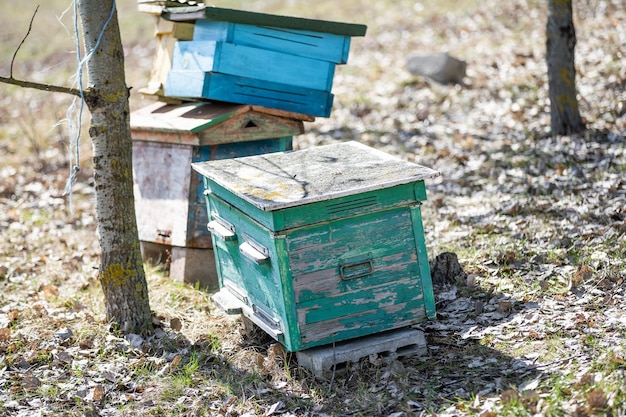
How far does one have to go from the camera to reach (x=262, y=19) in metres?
5.23

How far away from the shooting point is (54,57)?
16812 millimetres

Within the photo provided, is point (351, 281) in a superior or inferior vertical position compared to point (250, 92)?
inferior

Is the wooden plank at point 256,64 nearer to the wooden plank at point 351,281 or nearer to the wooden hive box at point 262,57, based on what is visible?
the wooden hive box at point 262,57

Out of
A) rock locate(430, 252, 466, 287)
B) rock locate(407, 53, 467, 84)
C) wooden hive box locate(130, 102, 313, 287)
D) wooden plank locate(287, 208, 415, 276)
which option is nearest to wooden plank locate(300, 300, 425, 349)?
wooden plank locate(287, 208, 415, 276)

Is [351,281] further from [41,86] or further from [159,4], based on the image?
[159,4]

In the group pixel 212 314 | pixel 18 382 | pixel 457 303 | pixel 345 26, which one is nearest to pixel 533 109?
pixel 345 26

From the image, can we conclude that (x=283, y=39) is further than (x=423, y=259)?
Yes

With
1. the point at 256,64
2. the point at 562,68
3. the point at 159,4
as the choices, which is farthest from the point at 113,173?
the point at 562,68

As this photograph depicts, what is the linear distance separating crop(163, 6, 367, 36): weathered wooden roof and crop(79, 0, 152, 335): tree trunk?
0.84 m

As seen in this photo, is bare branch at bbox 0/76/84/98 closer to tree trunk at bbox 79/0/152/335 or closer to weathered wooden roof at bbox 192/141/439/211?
tree trunk at bbox 79/0/152/335

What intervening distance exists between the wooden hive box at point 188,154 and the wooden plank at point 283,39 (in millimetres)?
459

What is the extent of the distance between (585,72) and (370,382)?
6595mm

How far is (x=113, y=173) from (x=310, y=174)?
4.20ft

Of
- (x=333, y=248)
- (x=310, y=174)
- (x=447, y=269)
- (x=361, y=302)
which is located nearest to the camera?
(x=333, y=248)
